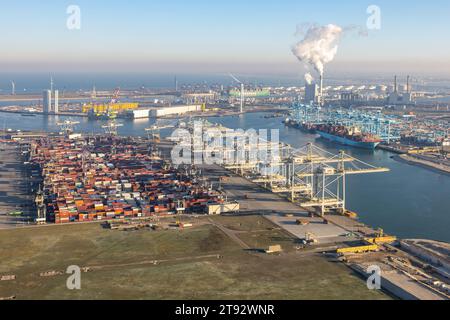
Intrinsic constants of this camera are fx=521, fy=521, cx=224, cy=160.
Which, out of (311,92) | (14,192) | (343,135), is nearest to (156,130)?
(343,135)

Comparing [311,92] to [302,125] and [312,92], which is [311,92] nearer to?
[312,92]

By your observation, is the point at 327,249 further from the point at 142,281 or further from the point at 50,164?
the point at 50,164

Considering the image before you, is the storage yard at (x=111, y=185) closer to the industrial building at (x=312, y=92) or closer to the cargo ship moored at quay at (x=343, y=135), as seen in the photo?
the cargo ship moored at quay at (x=343, y=135)

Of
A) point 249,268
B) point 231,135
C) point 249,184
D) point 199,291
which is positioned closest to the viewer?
point 199,291

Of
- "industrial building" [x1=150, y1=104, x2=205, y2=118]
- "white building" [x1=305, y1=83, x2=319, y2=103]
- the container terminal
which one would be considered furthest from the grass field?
"white building" [x1=305, y1=83, x2=319, y2=103]

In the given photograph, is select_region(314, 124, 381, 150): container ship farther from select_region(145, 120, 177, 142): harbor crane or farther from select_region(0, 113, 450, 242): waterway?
select_region(145, 120, 177, 142): harbor crane

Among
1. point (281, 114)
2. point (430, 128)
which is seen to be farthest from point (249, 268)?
point (281, 114)
